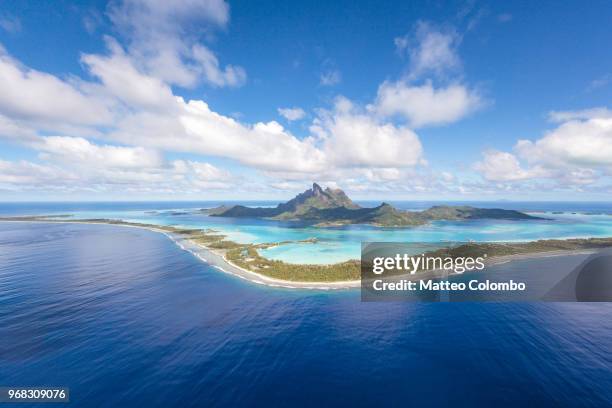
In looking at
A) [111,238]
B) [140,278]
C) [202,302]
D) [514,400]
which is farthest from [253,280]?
[111,238]

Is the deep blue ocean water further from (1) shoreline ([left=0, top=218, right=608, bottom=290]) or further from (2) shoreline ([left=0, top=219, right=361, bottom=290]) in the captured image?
(1) shoreline ([left=0, top=218, right=608, bottom=290])
